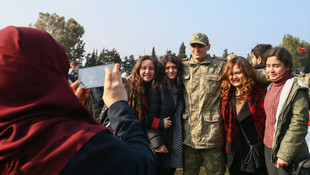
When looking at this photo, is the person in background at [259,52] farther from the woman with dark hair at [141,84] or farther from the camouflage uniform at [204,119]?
the woman with dark hair at [141,84]

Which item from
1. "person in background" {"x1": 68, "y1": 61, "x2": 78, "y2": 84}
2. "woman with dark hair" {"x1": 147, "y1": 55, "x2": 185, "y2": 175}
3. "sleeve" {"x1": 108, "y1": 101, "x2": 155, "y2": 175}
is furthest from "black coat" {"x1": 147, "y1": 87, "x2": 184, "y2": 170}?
"person in background" {"x1": 68, "y1": 61, "x2": 78, "y2": 84}

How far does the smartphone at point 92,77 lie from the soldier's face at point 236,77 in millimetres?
2149

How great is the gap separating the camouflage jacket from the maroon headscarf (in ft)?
8.07

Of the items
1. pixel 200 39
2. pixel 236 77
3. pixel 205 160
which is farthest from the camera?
pixel 200 39

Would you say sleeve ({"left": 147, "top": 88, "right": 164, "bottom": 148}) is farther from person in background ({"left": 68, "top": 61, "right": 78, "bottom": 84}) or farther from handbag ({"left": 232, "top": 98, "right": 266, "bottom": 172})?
person in background ({"left": 68, "top": 61, "right": 78, "bottom": 84})

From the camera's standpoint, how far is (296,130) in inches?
98.9

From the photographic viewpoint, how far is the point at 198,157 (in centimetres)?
338

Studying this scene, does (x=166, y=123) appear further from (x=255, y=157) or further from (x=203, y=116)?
(x=255, y=157)

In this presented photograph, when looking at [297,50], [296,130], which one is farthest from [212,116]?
[297,50]

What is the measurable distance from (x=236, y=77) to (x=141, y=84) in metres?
1.38

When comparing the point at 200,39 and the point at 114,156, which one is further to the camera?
the point at 200,39

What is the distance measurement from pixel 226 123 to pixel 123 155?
2508 millimetres

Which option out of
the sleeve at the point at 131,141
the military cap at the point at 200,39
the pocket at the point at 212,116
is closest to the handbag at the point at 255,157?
the pocket at the point at 212,116

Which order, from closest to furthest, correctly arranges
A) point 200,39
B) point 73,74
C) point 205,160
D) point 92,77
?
point 92,77, point 205,160, point 200,39, point 73,74
